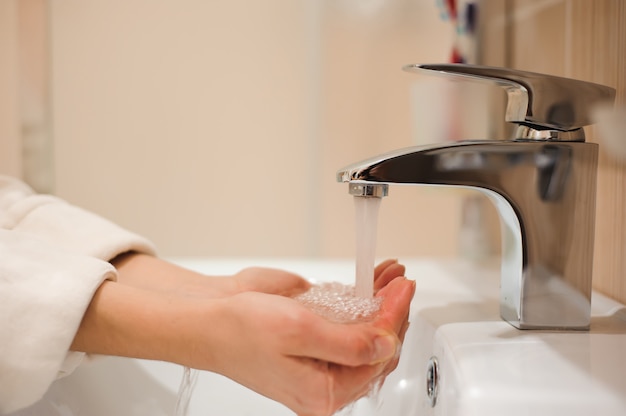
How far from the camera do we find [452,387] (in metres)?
0.38

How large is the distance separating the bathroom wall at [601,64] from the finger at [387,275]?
0.18 metres

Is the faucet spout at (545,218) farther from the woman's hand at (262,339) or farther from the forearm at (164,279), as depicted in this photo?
the forearm at (164,279)

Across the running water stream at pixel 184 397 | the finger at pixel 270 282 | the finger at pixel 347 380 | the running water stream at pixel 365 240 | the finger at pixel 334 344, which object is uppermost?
the running water stream at pixel 365 240

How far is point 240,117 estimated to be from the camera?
110 centimetres

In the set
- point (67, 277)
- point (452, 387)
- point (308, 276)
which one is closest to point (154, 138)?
point (308, 276)

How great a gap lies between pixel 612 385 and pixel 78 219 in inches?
18.3

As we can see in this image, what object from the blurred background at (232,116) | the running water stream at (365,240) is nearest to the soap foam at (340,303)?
the running water stream at (365,240)

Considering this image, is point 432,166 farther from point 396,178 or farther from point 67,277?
point 67,277

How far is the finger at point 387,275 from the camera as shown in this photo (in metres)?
0.54

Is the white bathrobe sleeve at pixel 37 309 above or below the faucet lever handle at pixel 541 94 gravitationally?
below

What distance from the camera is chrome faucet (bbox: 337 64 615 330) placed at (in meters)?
0.43

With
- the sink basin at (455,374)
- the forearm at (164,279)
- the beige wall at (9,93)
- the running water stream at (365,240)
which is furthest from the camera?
the beige wall at (9,93)

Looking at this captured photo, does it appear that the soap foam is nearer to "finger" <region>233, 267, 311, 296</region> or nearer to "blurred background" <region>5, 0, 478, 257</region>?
"finger" <region>233, 267, 311, 296</region>

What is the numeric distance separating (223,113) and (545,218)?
74 cm
